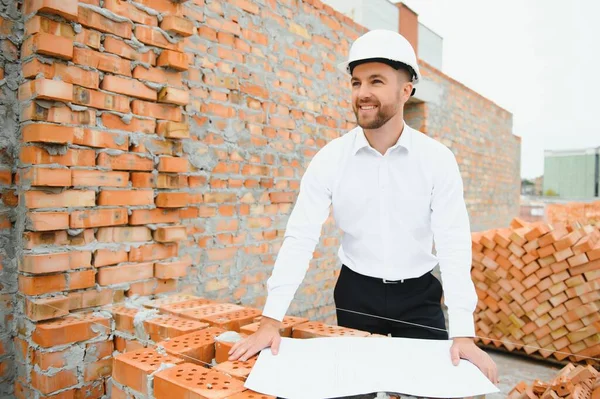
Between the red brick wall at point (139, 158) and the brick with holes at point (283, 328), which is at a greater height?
the red brick wall at point (139, 158)

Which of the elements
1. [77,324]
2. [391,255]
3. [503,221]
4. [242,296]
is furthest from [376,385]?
[503,221]

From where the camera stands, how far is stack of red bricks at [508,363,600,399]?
2559mm

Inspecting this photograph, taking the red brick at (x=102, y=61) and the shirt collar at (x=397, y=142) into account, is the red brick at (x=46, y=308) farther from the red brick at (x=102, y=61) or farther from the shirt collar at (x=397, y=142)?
the shirt collar at (x=397, y=142)

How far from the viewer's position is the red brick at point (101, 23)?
203 centimetres

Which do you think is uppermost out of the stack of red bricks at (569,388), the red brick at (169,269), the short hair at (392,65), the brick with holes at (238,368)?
the short hair at (392,65)

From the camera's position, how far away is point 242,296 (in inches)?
133

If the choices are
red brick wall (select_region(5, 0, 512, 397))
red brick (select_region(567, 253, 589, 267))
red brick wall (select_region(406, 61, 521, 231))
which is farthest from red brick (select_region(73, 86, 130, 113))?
red brick wall (select_region(406, 61, 521, 231))

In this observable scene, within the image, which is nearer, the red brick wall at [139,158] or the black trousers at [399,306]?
the red brick wall at [139,158]

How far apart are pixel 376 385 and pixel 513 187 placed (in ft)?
33.3

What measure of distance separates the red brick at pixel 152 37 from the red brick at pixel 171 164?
1.98 feet

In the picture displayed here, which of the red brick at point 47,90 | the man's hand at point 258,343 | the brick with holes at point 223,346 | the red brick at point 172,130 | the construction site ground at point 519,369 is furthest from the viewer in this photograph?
the construction site ground at point 519,369

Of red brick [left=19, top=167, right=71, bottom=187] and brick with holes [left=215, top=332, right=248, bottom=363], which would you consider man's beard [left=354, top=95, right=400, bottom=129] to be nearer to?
brick with holes [left=215, top=332, right=248, bottom=363]

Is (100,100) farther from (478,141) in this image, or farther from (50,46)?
(478,141)

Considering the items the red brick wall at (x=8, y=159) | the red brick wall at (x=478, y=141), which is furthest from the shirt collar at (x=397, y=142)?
the red brick wall at (x=478, y=141)
